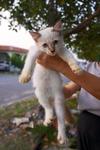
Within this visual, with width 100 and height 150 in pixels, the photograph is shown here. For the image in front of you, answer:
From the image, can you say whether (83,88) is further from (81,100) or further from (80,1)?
(80,1)

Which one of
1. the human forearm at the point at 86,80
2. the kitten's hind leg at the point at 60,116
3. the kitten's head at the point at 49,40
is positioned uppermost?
the kitten's head at the point at 49,40

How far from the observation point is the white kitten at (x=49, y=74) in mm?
2670

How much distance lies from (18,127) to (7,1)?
253 centimetres

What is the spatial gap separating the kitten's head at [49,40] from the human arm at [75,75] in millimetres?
63

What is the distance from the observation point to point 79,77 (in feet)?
9.37

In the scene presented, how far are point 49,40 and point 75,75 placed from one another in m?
0.30

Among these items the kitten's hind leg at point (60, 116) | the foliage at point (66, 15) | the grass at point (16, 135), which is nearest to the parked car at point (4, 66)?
the grass at point (16, 135)

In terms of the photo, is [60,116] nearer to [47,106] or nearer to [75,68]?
[47,106]

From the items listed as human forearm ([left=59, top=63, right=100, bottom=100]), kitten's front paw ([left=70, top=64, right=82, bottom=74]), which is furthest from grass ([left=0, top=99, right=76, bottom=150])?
kitten's front paw ([left=70, top=64, right=82, bottom=74])

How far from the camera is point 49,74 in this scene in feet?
9.30

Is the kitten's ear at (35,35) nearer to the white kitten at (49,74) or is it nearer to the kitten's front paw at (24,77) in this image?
the white kitten at (49,74)

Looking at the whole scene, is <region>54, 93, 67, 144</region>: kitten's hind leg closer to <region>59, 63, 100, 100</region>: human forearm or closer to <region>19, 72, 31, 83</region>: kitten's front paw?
<region>59, 63, 100, 100</region>: human forearm

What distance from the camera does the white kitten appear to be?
2.67m

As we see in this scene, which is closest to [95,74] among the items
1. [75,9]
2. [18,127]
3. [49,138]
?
[49,138]
